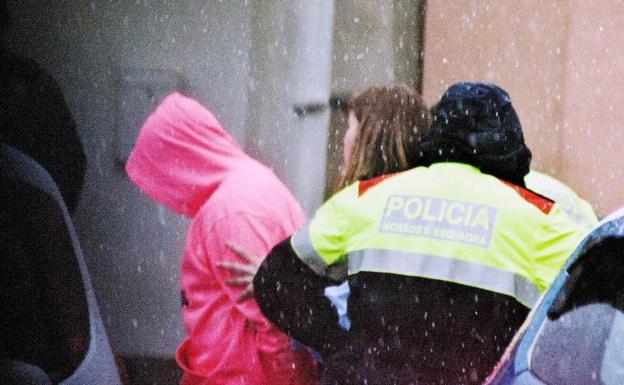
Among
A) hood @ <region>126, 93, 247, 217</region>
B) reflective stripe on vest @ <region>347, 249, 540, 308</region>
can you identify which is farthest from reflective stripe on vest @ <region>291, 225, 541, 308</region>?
hood @ <region>126, 93, 247, 217</region>

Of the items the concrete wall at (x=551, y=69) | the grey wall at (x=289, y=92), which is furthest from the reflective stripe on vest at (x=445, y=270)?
the concrete wall at (x=551, y=69)

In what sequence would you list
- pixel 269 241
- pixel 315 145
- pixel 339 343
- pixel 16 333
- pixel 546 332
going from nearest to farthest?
1. pixel 546 332
2. pixel 16 333
3. pixel 339 343
4. pixel 269 241
5. pixel 315 145

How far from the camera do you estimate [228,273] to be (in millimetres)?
3639

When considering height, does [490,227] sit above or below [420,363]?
above

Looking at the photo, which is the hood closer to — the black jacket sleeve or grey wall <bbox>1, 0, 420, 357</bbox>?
the black jacket sleeve

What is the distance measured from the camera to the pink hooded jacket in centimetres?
368

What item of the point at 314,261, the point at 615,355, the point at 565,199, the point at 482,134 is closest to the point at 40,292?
the point at 314,261

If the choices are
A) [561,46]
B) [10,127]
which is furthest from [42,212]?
[561,46]

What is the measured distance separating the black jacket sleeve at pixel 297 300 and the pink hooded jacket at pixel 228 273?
12.8 inches

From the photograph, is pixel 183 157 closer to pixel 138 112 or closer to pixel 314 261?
pixel 314 261

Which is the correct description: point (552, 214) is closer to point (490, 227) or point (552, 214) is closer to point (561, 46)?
point (490, 227)

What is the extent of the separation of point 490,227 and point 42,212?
109 centimetres

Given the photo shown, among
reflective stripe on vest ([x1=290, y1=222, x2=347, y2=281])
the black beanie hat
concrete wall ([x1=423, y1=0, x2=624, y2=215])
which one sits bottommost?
concrete wall ([x1=423, y1=0, x2=624, y2=215])

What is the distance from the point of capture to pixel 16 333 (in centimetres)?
282
